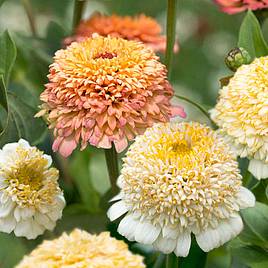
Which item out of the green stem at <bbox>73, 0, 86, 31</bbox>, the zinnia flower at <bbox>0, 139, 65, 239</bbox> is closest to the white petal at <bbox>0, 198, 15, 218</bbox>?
the zinnia flower at <bbox>0, 139, 65, 239</bbox>

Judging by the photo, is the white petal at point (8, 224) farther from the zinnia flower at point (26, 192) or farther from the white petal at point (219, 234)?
the white petal at point (219, 234)

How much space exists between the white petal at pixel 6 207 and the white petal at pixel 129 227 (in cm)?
7

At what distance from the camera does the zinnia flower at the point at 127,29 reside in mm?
683

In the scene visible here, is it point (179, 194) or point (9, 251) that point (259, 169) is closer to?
point (179, 194)

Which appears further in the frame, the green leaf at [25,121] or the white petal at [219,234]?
the green leaf at [25,121]

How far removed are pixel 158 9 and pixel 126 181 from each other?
0.82 meters

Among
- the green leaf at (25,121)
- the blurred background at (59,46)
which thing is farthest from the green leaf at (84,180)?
the green leaf at (25,121)

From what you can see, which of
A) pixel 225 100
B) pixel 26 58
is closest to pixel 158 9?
pixel 26 58

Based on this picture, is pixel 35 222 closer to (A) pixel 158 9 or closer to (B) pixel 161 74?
(B) pixel 161 74

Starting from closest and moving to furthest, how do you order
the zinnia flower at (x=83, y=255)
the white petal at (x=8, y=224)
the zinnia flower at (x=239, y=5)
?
the zinnia flower at (x=83, y=255) < the white petal at (x=8, y=224) < the zinnia flower at (x=239, y=5)

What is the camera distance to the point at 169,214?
48 cm

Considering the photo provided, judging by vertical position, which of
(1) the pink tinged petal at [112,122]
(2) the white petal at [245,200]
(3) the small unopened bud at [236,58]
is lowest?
(2) the white petal at [245,200]

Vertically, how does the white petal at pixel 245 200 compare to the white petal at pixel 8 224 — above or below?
above

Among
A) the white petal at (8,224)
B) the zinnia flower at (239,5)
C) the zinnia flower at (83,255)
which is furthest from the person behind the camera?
the zinnia flower at (239,5)
